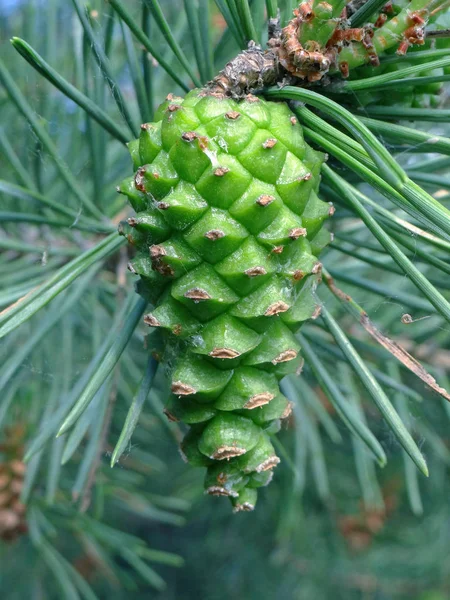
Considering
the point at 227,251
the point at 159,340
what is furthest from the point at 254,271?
the point at 159,340

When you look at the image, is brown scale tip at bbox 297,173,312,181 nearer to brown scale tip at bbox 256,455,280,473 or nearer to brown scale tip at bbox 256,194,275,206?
brown scale tip at bbox 256,194,275,206

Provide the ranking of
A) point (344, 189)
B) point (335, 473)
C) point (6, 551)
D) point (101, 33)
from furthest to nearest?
1. point (335, 473)
2. point (6, 551)
3. point (101, 33)
4. point (344, 189)

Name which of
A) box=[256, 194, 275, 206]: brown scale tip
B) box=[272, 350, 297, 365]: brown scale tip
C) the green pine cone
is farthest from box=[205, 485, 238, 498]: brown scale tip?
box=[256, 194, 275, 206]: brown scale tip

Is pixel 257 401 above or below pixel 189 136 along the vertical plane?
below

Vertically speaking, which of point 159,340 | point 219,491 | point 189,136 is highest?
point 189,136

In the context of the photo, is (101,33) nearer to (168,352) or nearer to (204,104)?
(204,104)

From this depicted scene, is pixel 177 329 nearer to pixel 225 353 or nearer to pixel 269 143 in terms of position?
pixel 225 353

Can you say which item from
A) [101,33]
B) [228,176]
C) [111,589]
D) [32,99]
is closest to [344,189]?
[228,176]
